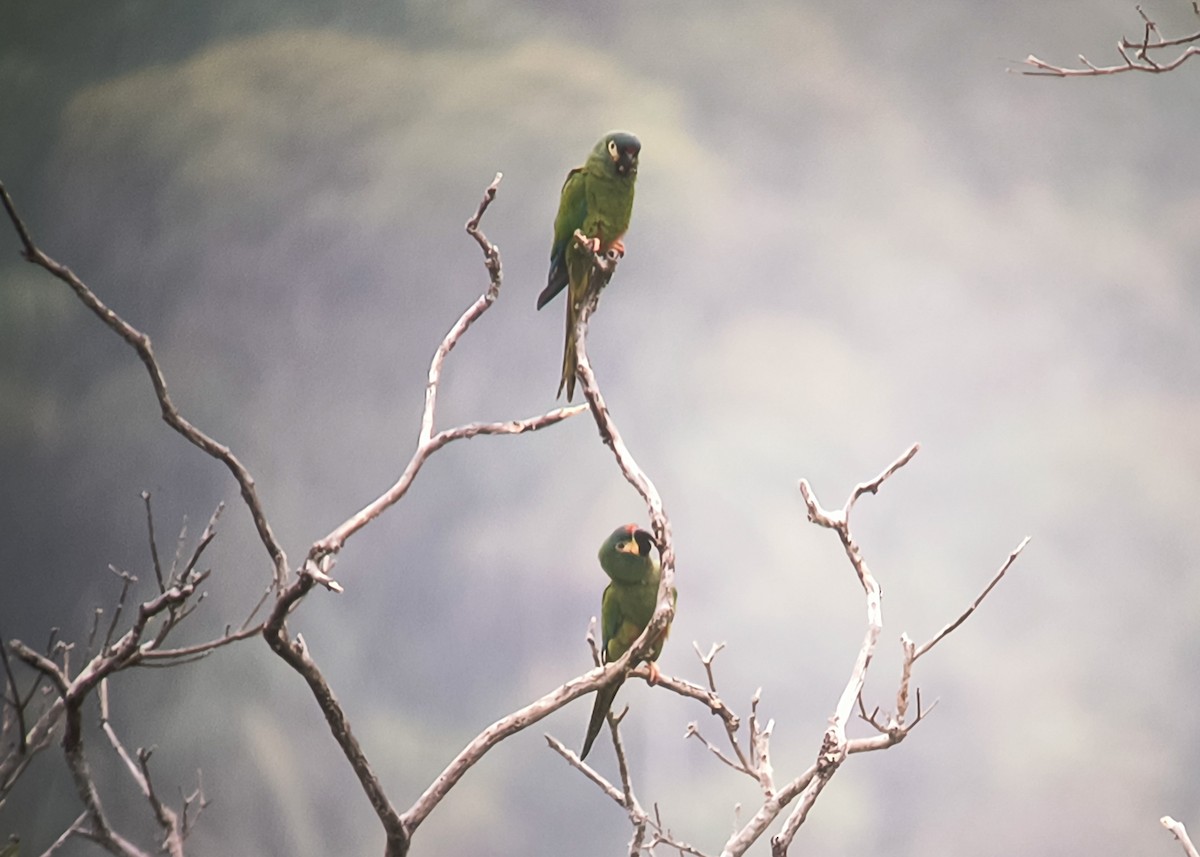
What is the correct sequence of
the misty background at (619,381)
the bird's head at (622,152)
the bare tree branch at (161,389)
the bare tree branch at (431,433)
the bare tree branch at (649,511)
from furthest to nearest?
1. the misty background at (619,381)
2. the bird's head at (622,152)
3. the bare tree branch at (649,511)
4. the bare tree branch at (431,433)
5. the bare tree branch at (161,389)

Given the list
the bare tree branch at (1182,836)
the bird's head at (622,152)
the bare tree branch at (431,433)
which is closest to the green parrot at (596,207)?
the bird's head at (622,152)

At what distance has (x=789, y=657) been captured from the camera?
12.6ft

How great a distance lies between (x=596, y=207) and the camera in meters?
2.72

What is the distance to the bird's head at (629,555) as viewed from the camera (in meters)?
2.59

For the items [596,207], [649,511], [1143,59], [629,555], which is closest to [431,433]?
[649,511]

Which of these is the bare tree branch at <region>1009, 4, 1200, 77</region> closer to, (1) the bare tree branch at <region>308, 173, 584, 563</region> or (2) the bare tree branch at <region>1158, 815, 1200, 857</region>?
(1) the bare tree branch at <region>308, 173, 584, 563</region>

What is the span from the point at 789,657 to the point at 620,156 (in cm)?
199

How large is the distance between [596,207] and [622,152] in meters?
0.15

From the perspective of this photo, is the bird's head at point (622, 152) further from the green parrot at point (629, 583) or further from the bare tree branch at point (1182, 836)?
the bare tree branch at point (1182, 836)

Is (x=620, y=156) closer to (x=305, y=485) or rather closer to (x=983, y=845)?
(x=305, y=485)

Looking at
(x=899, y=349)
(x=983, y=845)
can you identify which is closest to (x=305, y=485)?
(x=899, y=349)

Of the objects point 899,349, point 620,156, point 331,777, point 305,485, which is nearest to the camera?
point 620,156

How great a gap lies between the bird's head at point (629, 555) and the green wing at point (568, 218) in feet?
2.26

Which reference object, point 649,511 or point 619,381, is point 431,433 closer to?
point 649,511
